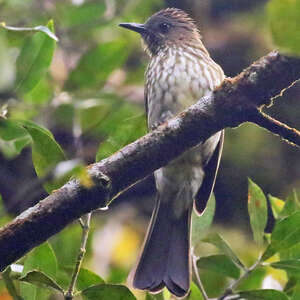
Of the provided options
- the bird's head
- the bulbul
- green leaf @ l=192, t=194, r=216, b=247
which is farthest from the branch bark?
the bird's head

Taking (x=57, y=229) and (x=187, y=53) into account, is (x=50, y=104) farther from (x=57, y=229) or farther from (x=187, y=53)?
(x=187, y=53)

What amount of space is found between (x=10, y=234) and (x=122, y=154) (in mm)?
318

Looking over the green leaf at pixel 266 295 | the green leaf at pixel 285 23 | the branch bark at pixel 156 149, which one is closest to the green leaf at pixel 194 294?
the green leaf at pixel 266 295

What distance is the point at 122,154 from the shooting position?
1594 millimetres

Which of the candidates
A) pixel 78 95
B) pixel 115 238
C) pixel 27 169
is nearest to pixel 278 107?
pixel 115 238

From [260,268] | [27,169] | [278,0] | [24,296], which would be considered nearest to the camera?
[278,0]

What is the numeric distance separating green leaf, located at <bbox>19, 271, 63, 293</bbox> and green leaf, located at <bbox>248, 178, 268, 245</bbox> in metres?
0.58

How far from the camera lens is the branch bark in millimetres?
1535

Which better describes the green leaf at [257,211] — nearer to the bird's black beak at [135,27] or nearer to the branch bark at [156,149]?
the branch bark at [156,149]

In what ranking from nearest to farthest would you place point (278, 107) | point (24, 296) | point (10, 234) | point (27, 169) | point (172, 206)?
point (10, 234) < point (24, 296) < point (172, 206) < point (27, 169) < point (278, 107)

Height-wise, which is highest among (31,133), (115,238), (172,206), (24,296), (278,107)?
(278,107)

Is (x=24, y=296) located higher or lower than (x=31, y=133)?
lower

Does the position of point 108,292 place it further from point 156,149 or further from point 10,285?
point 156,149

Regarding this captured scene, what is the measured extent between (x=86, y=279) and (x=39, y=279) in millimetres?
208
